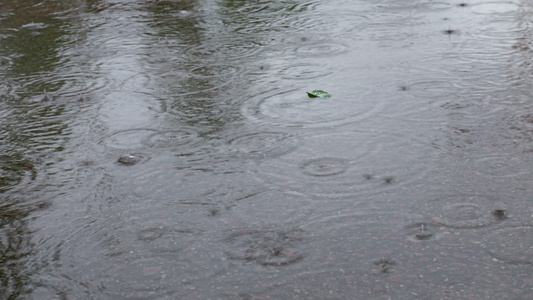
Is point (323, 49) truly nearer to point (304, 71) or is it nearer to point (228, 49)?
point (304, 71)

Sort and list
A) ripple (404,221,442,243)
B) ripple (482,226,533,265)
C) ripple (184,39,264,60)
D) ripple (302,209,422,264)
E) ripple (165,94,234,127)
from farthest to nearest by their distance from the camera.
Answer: ripple (184,39,264,60) → ripple (165,94,234,127) → ripple (404,221,442,243) → ripple (302,209,422,264) → ripple (482,226,533,265)

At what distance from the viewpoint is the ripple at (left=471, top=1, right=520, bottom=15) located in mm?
8703

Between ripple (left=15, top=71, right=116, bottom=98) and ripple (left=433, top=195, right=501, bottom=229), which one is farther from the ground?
ripple (left=433, top=195, right=501, bottom=229)

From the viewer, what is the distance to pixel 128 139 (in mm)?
5574

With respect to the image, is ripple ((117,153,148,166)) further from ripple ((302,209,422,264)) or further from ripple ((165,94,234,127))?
ripple ((302,209,422,264))

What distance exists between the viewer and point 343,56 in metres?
7.34

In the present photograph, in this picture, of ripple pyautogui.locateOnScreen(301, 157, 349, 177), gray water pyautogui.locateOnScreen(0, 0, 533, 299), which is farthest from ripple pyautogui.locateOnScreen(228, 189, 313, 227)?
ripple pyautogui.locateOnScreen(301, 157, 349, 177)

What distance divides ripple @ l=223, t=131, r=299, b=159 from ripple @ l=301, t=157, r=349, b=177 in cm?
30

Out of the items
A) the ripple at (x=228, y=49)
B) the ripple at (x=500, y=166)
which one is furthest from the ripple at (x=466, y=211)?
the ripple at (x=228, y=49)

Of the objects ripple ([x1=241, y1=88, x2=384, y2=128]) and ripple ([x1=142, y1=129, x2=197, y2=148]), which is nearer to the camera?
ripple ([x1=142, y1=129, x2=197, y2=148])

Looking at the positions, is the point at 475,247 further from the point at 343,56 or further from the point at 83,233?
the point at 343,56

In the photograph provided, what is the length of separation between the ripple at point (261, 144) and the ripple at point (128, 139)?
0.74m

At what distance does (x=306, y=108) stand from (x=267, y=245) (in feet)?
7.74

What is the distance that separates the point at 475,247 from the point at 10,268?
2.51 m
